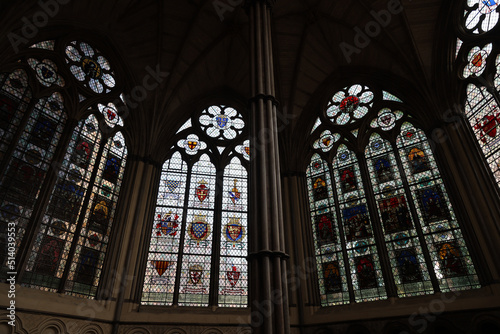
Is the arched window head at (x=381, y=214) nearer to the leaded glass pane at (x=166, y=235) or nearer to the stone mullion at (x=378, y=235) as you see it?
the stone mullion at (x=378, y=235)

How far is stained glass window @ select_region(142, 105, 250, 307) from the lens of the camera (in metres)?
10.6

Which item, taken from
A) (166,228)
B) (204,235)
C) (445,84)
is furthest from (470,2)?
(166,228)

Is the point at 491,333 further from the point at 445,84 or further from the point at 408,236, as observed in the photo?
the point at 445,84

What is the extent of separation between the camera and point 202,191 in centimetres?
1230

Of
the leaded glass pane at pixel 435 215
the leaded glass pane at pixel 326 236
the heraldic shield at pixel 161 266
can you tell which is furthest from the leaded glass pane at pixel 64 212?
the leaded glass pane at pixel 435 215

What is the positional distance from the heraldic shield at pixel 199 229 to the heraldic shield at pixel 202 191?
69 cm

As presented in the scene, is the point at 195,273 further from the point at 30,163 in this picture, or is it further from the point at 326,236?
the point at 30,163

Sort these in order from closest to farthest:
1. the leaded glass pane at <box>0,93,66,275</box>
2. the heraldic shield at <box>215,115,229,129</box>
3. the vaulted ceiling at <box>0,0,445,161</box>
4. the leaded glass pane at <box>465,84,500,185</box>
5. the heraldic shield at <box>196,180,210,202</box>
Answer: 1. the leaded glass pane at <box>0,93,66,275</box>
2. the leaded glass pane at <box>465,84,500,185</box>
3. the vaulted ceiling at <box>0,0,445,161</box>
4. the heraldic shield at <box>196,180,210,202</box>
5. the heraldic shield at <box>215,115,229,129</box>

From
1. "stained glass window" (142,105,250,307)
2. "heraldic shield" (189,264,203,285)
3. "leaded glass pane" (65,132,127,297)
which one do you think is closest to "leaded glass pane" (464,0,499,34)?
"stained glass window" (142,105,250,307)

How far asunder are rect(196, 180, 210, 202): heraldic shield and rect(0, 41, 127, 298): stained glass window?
2.47 metres

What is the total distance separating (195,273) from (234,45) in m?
7.97

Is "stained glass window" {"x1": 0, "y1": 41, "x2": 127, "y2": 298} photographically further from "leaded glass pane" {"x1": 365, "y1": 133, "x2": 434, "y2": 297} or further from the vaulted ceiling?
"leaded glass pane" {"x1": 365, "y1": 133, "x2": 434, "y2": 297}

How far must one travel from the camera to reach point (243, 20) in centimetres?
1281

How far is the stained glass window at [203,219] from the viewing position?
1059 cm
